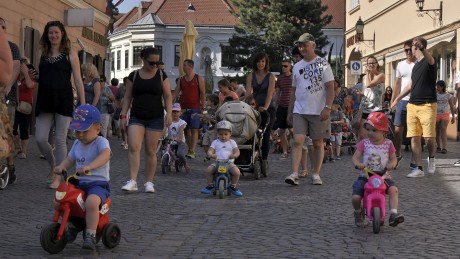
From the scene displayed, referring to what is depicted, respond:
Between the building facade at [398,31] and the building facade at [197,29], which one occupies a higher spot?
the building facade at [197,29]

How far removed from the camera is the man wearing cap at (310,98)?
1195 cm

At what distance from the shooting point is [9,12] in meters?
23.8

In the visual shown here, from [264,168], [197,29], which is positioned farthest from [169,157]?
[197,29]

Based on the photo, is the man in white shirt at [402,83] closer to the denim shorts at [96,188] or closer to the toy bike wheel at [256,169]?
the toy bike wheel at [256,169]

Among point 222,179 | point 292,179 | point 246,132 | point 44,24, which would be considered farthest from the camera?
point 44,24

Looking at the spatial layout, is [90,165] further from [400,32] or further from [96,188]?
[400,32]

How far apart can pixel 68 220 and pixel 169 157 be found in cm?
737

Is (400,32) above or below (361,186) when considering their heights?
above

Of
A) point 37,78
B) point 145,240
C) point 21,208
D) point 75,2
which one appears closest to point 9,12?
point 75,2

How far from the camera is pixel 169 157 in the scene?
46.5 feet

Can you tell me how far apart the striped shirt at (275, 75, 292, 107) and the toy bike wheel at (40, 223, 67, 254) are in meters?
8.94

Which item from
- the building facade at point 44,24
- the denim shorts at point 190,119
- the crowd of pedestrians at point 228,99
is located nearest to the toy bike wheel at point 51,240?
the crowd of pedestrians at point 228,99

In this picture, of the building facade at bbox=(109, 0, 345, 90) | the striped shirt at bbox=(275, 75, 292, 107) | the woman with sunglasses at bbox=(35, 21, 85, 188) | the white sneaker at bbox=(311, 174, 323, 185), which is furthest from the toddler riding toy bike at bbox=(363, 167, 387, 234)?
the building facade at bbox=(109, 0, 345, 90)

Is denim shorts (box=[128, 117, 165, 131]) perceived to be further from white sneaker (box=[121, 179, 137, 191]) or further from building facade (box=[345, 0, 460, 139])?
building facade (box=[345, 0, 460, 139])
